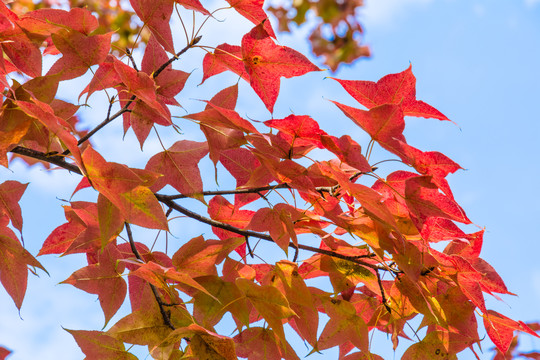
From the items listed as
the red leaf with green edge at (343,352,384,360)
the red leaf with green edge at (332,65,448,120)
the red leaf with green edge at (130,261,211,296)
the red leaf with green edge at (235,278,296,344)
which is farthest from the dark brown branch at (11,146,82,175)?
the red leaf with green edge at (343,352,384,360)

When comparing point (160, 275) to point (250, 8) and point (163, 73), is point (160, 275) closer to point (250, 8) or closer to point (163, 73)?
point (163, 73)

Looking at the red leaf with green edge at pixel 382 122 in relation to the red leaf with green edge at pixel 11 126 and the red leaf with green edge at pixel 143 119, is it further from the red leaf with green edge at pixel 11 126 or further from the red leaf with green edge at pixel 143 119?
the red leaf with green edge at pixel 11 126

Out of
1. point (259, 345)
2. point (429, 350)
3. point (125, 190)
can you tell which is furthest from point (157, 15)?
point (429, 350)

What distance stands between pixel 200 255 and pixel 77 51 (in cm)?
31

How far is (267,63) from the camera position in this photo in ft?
2.15

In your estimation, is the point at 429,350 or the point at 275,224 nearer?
the point at 275,224

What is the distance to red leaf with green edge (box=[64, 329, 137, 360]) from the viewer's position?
2.02ft

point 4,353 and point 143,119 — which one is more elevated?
point 143,119

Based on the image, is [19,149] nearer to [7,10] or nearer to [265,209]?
[7,10]

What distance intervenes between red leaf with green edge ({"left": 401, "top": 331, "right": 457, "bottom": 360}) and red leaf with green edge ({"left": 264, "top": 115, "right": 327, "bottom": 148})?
36 centimetres

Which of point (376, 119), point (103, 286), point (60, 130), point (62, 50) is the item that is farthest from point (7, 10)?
point (376, 119)

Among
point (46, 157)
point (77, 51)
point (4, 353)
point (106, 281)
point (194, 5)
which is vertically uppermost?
point (194, 5)

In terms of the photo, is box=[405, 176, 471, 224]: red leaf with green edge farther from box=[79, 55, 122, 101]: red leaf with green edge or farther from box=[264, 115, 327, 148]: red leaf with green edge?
box=[79, 55, 122, 101]: red leaf with green edge

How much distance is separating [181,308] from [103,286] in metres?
0.11
